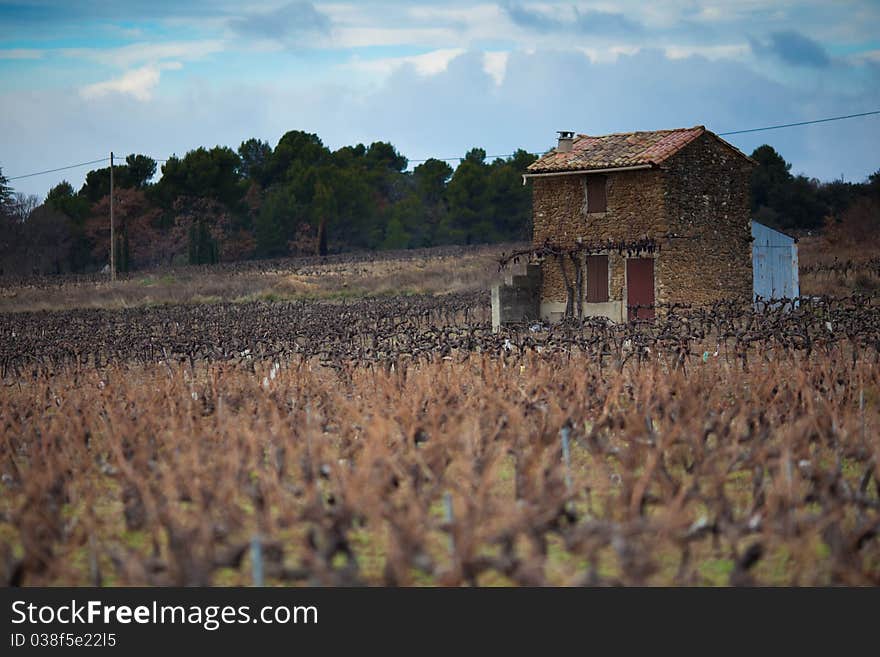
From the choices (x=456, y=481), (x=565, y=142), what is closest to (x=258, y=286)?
(x=565, y=142)

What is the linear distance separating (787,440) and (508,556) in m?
3.60

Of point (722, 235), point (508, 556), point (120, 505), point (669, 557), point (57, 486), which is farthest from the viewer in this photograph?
point (722, 235)

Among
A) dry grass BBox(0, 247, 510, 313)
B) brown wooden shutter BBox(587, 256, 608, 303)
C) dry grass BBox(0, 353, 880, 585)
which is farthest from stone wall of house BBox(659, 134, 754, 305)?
dry grass BBox(0, 247, 510, 313)

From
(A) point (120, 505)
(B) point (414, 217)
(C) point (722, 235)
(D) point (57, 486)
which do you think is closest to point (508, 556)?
(D) point (57, 486)

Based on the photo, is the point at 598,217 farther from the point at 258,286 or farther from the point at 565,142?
the point at 258,286

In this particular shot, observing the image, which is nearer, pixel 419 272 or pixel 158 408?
pixel 158 408

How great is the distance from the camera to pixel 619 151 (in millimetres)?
27375

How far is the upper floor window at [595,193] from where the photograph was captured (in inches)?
1061

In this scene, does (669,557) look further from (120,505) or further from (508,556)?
(120,505)

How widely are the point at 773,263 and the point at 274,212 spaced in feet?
121

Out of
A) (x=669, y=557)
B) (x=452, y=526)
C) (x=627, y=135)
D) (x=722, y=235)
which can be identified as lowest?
(x=669, y=557)

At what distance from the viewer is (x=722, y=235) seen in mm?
27719

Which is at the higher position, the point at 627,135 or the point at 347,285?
the point at 627,135

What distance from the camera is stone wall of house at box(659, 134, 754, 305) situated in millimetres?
26188
